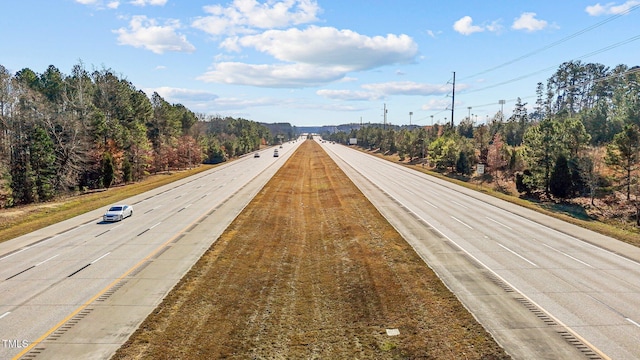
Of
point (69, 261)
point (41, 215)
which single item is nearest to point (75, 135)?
point (41, 215)

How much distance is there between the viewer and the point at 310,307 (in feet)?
62.4

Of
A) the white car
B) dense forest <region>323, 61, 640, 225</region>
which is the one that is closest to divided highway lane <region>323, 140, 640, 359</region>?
dense forest <region>323, 61, 640, 225</region>

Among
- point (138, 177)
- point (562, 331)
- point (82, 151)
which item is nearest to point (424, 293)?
point (562, 331)

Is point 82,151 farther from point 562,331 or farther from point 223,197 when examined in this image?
point 562,331

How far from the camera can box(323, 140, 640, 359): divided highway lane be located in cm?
1656

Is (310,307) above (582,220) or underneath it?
above

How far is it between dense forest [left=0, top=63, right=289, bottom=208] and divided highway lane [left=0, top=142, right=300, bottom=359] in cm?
2072

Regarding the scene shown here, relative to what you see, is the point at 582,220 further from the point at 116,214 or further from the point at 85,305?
the point at 116,214

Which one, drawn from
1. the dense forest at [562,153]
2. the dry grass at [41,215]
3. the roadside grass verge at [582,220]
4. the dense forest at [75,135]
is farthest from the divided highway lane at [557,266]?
the dense forest at [75,135]

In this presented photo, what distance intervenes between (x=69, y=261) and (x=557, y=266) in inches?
1186

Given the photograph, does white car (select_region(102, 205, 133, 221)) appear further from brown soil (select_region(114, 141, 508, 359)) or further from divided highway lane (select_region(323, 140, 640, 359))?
divided highway lane (select_region(323, 140, 640, 359))

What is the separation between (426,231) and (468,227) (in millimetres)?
4259

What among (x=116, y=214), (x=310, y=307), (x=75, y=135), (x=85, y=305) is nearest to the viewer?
(x=85, y=305)

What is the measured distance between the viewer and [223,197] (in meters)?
49.7
